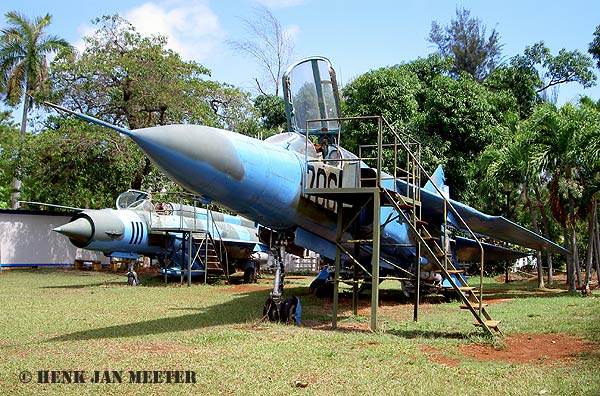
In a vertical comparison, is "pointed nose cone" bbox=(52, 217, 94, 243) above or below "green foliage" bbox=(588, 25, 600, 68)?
below

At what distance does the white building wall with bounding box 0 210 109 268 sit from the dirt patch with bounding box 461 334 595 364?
2707 cm

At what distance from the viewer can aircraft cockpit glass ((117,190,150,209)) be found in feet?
68.6

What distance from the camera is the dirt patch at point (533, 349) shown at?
7508 mm

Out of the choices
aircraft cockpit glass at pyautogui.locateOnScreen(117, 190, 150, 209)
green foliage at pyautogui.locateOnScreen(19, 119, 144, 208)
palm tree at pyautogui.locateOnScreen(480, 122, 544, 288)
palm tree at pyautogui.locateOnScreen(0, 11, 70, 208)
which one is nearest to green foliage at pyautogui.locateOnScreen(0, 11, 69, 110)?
palm tree at pyautogui.locateOnScreen(0, 11, 70, 208)

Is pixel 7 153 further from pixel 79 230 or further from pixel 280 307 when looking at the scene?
pixel 280 307

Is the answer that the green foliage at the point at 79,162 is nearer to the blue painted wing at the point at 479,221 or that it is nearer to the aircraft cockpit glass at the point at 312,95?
the aircraft cockpit glass at the point at 312,95

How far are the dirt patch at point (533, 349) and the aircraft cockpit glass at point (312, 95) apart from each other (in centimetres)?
517

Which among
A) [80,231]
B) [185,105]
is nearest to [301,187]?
[80,231]

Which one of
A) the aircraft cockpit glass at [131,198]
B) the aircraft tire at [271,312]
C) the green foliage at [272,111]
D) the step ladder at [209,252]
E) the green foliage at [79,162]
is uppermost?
the green foliage at [272,111]

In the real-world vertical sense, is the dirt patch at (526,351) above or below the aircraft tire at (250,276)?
below

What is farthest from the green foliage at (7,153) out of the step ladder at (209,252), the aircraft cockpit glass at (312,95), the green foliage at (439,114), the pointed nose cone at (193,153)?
the pointed nose cone at (193,153)

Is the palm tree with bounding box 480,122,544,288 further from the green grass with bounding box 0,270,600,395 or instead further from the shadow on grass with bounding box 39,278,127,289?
the shadow on grass with bounding box 39,278,127,289

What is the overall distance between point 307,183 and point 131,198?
12897mm

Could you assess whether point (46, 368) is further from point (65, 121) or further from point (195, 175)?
point (65, 121)
